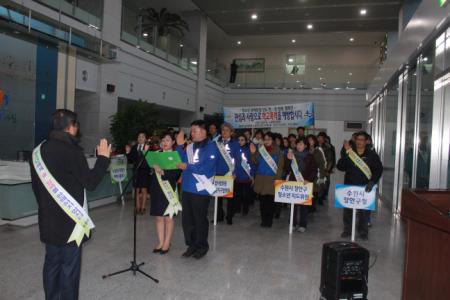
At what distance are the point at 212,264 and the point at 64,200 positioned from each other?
2.10 meters

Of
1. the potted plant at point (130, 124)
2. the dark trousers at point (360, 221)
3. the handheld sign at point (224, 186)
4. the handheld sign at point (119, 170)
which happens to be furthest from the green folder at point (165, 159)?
the potted plant at point (130, 124)

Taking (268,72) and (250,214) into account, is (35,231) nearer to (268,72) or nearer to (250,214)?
(250,214)

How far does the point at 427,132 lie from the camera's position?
19.3 ft

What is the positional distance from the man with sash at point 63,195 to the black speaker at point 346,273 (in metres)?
1.84

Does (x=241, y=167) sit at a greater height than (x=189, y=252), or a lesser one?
greater

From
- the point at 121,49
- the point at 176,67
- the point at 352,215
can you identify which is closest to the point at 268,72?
the point at 176,67

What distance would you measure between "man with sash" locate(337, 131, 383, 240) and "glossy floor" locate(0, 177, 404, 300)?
0.27 m

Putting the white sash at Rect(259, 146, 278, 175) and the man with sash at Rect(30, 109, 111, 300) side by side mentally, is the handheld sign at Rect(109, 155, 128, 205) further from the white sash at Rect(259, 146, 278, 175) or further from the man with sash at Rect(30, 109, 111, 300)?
the man with sash at Rect(30, 109, 111, 300)

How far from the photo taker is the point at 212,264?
4.11m

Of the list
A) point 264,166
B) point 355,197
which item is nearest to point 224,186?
point 264,166

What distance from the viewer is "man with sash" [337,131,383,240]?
533 centimetres

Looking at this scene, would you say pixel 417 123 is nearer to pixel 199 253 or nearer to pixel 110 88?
pixel 199 253

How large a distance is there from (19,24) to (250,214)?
18.8 feet

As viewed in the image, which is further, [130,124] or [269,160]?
[130,124]
